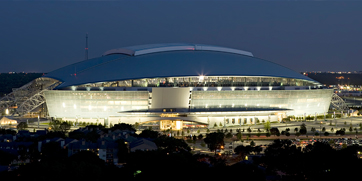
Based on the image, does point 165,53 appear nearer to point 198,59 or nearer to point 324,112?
point 198,59

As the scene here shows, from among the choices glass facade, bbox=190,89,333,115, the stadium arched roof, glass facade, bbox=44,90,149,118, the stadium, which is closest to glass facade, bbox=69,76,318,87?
the stadium

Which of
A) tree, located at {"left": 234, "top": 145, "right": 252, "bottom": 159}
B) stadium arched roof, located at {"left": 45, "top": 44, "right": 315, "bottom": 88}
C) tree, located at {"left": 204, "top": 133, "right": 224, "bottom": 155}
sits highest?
stadium arched roof, located at {"left": 45, "top": 44, "right": 315, "bottom": 88}

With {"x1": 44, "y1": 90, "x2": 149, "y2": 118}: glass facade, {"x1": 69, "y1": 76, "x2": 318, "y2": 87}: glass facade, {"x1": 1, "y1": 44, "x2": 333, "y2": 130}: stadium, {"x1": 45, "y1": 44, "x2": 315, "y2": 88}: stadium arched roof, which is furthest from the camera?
{"x1": 45, "y1": 44, "x2": 315, "y2": 88}: stadium arched roof

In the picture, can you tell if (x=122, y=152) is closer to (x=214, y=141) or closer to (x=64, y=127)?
(x=214, y=141)

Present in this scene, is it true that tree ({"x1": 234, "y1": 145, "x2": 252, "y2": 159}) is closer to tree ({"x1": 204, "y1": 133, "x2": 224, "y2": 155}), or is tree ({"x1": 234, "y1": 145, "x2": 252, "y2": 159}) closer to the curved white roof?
tree ({"x1": 204, "y1": 133, "x2": 224, "y2": 155})

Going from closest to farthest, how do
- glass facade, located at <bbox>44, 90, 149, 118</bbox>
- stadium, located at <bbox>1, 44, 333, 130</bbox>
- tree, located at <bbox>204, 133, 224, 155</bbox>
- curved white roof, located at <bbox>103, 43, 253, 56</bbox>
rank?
tree, located at <bbox>204, 133, 224, 155</bbox>, glass facade, located at <bbox>44, 90, 149, 118</bbox>, stadium, located at <bbox>1, 44, 333, 130</bbox>, curved white roof, located at <bbox>103, 43, 253, 56</bbox>

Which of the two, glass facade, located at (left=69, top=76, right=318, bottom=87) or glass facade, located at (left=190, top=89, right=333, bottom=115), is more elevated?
glass facade, located at (left=69, top=76, right=318, bottom=87)

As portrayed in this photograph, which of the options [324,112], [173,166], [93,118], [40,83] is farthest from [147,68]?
[173,166]

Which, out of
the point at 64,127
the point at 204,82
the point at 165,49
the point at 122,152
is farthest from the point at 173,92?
the point at 122,152

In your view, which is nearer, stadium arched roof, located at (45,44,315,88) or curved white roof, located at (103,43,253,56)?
stadium arched roof, located at (45,44,315,88)
